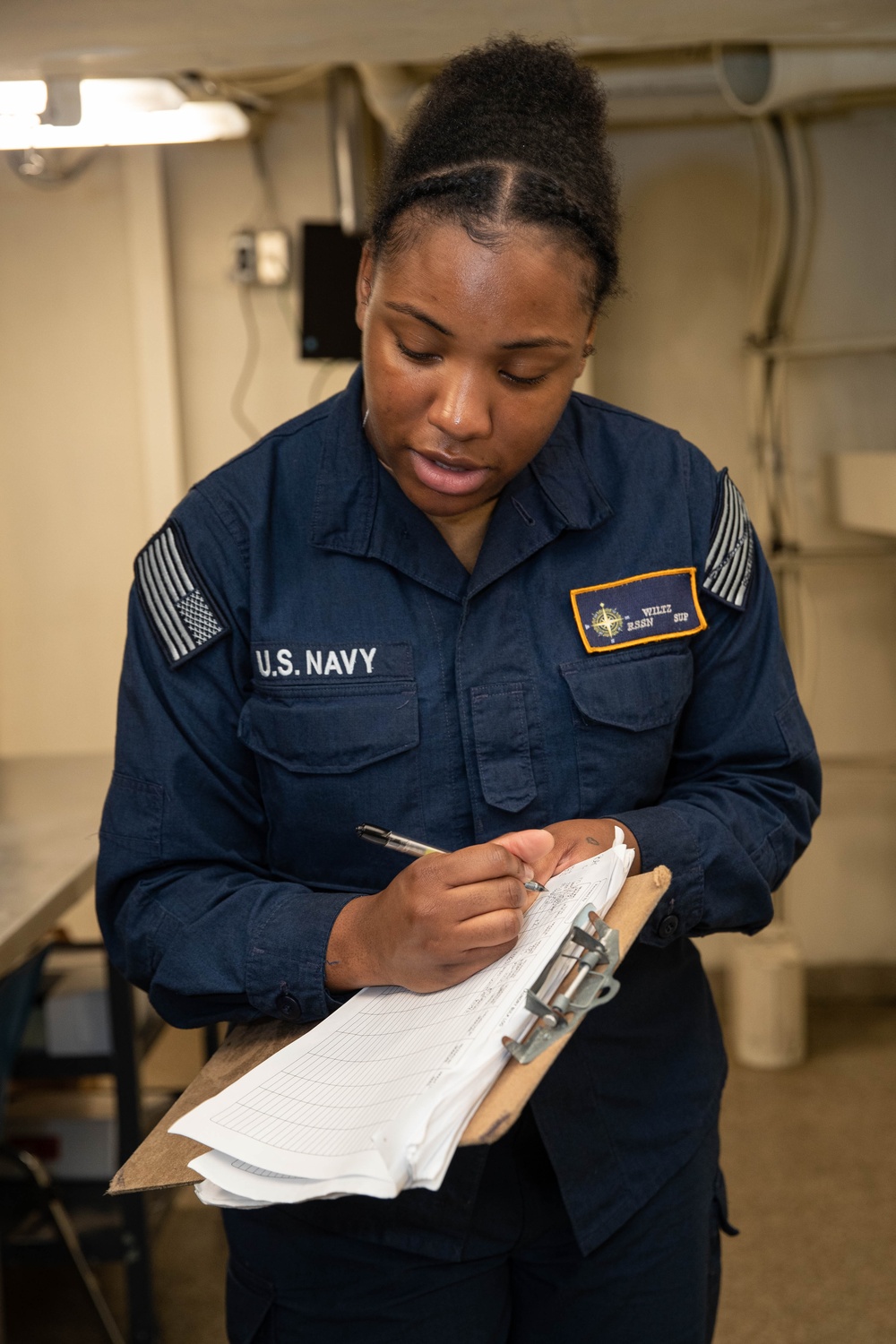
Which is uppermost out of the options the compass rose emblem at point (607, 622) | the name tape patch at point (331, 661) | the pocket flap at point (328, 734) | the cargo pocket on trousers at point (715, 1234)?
the compass rose emblem at point (607, 622)

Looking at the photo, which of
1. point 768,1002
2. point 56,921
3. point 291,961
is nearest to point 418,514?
point 291,961

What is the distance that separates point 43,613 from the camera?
12.3ft

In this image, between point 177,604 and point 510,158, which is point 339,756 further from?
point 510,158

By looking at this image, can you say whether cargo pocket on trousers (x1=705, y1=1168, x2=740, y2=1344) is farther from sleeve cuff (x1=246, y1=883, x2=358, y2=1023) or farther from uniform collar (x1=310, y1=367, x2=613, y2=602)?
uniform collar (x1=310, y1=367, x2=613, y2=602)

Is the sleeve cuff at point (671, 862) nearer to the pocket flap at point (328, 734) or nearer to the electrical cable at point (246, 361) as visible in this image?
the pocket flap at point (328, 734)

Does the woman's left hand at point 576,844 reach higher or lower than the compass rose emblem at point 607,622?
lower

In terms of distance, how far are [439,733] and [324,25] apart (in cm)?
85

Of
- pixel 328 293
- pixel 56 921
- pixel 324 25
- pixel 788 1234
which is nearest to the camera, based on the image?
pixel 324 25

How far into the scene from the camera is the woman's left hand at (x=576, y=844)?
982 mm

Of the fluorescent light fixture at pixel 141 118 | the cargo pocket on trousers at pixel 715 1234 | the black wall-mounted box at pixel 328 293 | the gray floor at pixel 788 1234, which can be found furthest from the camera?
the black wall-mounted box at pixel 328 293

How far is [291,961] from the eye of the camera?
3.20 ft

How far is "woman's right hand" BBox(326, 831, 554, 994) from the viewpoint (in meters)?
0.88

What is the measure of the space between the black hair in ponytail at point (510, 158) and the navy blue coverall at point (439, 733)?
204mm

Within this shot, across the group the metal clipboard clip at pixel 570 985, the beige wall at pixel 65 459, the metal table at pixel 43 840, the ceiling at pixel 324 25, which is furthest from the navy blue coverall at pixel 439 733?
the beige wall at pixel 65 459
